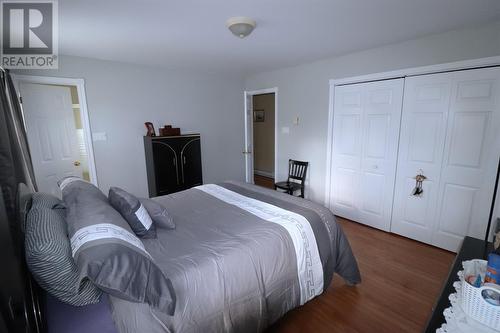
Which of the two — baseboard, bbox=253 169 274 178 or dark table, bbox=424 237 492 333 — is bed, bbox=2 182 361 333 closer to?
dark table, bbox=424 237 492 333

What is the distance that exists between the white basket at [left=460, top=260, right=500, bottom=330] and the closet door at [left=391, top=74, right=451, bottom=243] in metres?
2.13

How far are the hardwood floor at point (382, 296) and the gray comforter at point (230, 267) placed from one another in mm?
175

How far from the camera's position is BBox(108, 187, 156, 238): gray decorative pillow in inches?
62.3

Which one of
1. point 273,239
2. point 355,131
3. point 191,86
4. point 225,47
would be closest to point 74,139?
point 191,86

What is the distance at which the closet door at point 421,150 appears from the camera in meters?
2.62

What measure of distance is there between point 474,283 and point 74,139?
423cm

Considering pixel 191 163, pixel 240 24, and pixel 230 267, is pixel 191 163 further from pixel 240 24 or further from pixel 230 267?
pixel 230 267

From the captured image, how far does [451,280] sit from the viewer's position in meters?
1.20

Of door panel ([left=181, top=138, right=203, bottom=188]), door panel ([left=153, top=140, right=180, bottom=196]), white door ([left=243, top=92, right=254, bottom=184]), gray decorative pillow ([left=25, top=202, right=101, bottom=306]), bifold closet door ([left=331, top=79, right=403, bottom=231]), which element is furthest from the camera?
white door ([left=243, top=92, right=254, bottom=184])

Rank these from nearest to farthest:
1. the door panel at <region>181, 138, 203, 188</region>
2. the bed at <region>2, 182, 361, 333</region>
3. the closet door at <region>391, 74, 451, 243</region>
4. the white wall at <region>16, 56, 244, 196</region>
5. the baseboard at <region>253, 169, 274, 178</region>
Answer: the bed at <region>2, 182, 361, 333</region> < the closet door at <region>391, 74, 451, 243</region> < the white wall at <region>16, 56, 244, 196</region> < the door panel at <region>181, 138, 203, 188</region> < the baseboard at <region>253, 169, 274, 178</region>

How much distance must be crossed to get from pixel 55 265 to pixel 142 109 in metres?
3.09

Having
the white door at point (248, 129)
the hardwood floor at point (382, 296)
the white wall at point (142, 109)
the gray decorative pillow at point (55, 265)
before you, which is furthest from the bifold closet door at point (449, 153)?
the gray decorative pillow at point (55, 265)

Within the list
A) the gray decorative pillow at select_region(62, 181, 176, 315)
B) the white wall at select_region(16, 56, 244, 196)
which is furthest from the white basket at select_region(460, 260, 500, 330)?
the white wall at select_region(16, 56, 244, 196)

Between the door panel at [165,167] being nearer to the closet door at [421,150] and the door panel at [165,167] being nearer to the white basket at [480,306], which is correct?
the closet door at [421,150]
